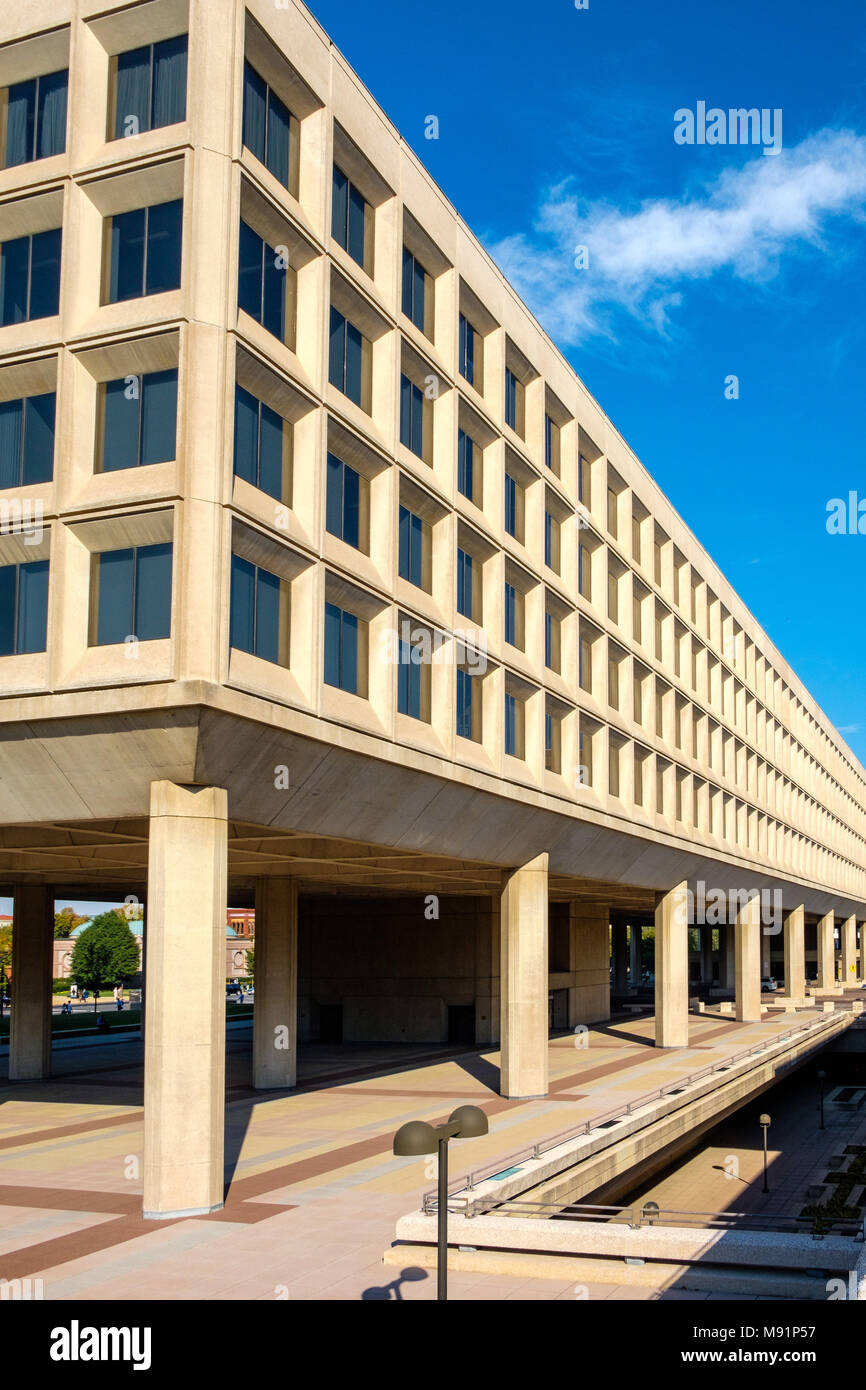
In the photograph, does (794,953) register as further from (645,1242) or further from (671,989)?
(645,1242)

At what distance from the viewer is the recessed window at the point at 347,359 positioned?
25359 millimetres

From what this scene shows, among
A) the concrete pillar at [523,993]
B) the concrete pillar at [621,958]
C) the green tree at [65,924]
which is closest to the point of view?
the concrete pillar at [523,993]

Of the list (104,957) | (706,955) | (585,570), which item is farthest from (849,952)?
(585,570)

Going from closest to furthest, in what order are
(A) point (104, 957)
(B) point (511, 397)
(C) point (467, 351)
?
(C) point (467, 351), (B) point (511, 397), (A) point (104, 957)

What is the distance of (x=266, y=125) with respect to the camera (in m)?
23.3

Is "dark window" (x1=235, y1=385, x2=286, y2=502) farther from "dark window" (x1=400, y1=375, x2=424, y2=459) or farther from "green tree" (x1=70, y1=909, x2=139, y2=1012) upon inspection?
"green tree" (x1=70, y1=909, x2=139, y2=1012)

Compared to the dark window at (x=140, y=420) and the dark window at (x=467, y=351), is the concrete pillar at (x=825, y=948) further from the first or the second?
the dark window at (x=140, y=420)

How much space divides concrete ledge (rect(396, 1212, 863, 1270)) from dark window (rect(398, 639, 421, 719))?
11937 millimetres

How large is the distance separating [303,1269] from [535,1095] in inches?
714

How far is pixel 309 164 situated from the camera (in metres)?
24.5

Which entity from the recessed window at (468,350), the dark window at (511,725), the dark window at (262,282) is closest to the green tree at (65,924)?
the dark window at (511,725)

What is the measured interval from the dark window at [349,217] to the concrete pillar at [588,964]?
3916 centimetres

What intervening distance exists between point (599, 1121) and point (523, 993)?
257 inches
